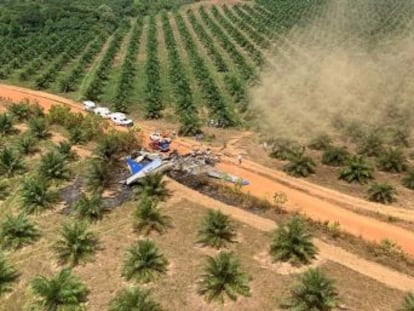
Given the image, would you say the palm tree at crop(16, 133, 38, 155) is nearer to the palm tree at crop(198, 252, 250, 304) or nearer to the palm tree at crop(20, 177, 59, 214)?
the palm tree at crop(20, 177, 59, 214)

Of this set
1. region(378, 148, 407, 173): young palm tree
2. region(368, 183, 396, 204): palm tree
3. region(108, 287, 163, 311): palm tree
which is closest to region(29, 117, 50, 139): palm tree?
region(108, 287, 163, 311): palm tree

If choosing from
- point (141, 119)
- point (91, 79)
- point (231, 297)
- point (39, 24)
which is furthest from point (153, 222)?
Answer: point (39, 24)

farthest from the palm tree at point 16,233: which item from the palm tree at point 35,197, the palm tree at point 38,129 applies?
the palm tree at point 38,129

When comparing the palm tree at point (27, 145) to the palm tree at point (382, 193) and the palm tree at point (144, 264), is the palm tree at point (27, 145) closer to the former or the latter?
the palm tree at point (144, 264)

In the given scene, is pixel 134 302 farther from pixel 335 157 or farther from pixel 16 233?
pixel 335 157

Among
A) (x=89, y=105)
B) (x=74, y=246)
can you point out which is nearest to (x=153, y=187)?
(x=74, y=246)
